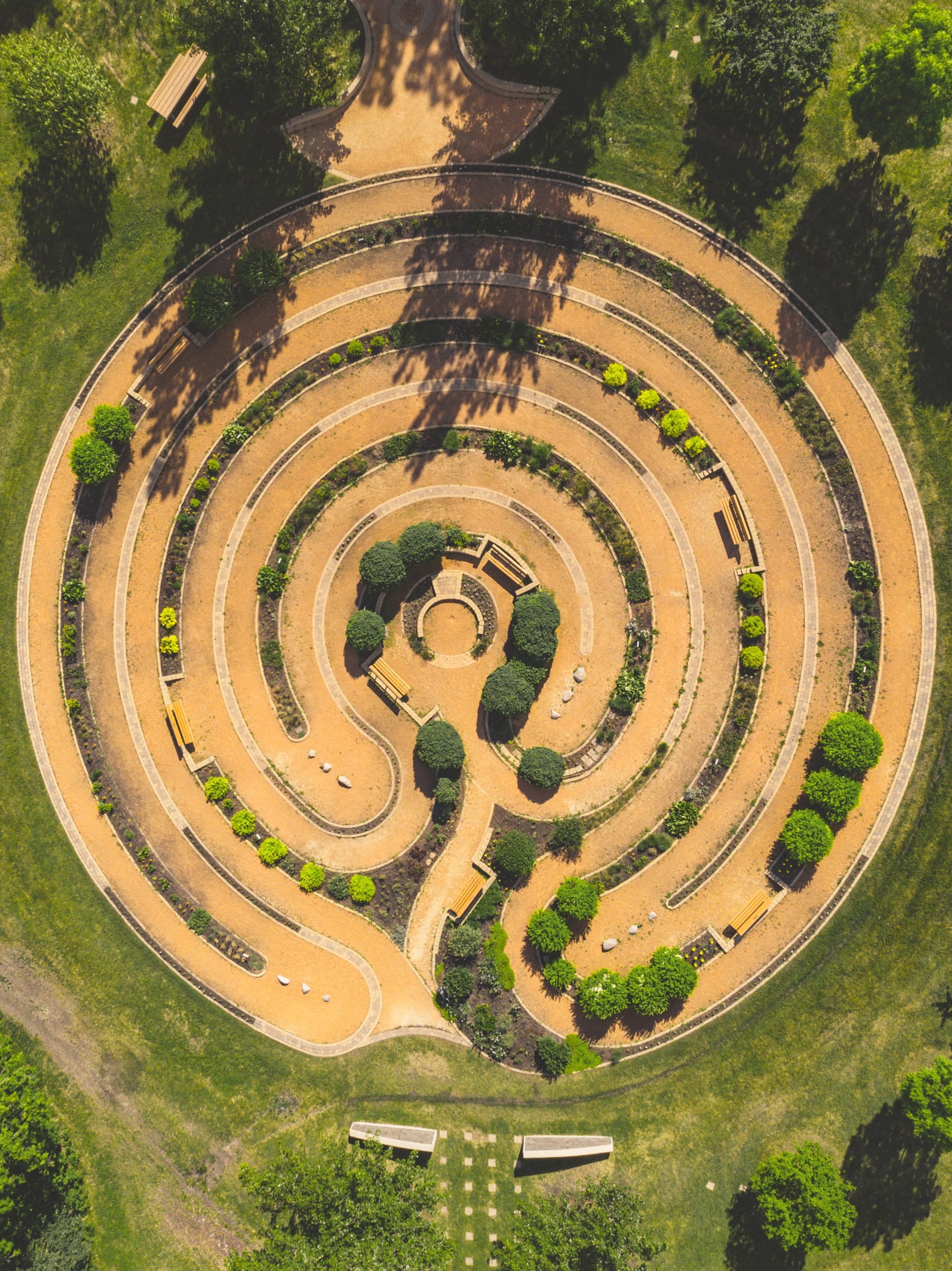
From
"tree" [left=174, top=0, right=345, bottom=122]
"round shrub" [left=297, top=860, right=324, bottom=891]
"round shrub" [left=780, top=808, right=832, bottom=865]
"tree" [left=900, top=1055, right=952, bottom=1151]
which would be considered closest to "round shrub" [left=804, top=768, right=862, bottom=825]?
"round shrub" [left=780, top=808, right=832, bottom=865]

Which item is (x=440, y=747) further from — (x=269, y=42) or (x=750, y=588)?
(x=269, y=42)

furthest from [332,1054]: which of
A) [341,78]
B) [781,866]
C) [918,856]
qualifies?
[341,78]

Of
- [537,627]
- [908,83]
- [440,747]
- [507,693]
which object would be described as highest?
[908,83]

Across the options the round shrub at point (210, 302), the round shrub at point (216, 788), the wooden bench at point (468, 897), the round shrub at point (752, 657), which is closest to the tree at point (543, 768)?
the wooden bench at point (468, 897)

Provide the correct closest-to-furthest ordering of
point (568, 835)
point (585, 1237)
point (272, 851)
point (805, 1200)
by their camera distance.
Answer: point (805, 1200) < point (585, 1237) < point (568, 835) < point (272, 851)

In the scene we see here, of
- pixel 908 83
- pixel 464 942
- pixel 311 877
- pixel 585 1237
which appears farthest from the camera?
pixel 311 877

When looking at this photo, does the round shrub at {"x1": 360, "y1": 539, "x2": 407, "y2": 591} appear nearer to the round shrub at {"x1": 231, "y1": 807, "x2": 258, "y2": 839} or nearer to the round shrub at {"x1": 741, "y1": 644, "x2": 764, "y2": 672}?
the round shrub at {"x1": 231, "y1": 807, "x2": 258, "y2": 839}

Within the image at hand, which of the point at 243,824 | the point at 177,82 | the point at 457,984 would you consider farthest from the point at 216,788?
the point at 177,82

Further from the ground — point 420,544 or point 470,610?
point 420,544
